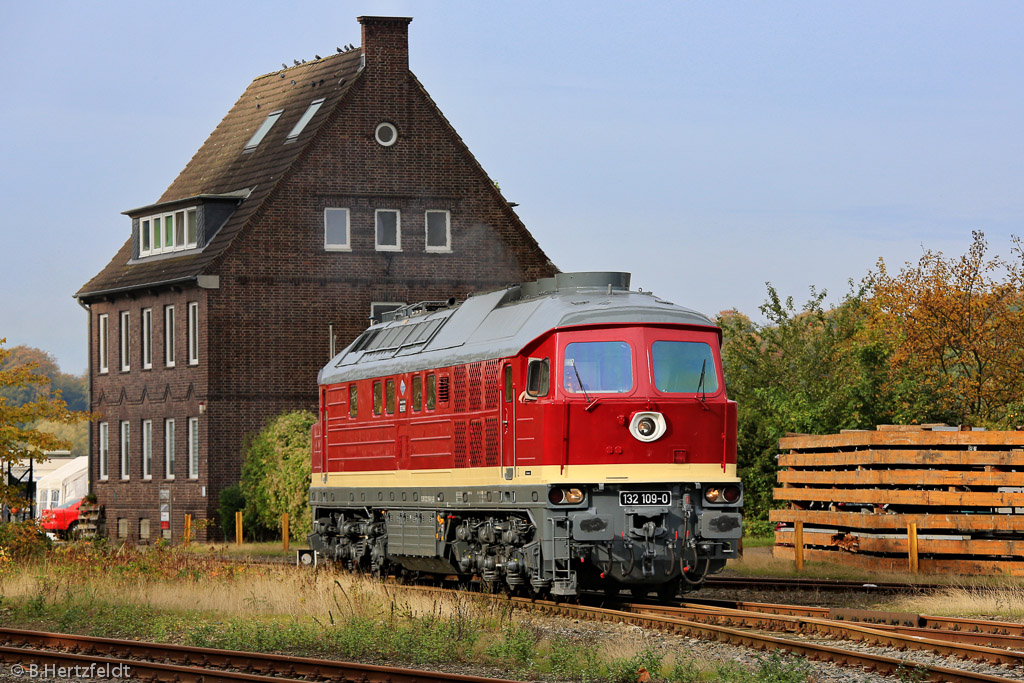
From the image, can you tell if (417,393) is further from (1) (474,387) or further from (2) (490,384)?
(2) (490,384)

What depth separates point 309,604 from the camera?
18953mm

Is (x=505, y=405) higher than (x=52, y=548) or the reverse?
higher

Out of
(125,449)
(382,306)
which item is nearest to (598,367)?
(382,306)

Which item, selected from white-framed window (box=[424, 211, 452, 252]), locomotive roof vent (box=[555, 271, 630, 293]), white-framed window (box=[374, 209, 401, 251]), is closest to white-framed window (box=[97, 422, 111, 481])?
white-framed window (box=[374, 209, 401, 251])

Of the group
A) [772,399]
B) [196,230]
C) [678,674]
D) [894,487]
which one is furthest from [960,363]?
[678,674]

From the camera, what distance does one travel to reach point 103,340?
48.7m

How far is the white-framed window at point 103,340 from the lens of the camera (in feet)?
159

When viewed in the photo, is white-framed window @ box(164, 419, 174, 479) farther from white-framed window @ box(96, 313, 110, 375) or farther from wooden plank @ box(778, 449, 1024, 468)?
wooden plank @ box(778, 449, 1024, 468)

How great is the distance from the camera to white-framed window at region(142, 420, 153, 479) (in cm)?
4566

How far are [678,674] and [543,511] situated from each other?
5.33 m

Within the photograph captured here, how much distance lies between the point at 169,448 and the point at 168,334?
3.29 m

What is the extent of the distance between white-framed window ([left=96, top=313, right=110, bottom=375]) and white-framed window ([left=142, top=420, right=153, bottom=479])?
3220 mm

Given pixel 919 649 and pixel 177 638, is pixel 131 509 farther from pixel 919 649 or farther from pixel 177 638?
pixel 919 649

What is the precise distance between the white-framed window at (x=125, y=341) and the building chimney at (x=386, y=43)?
36.2ft
